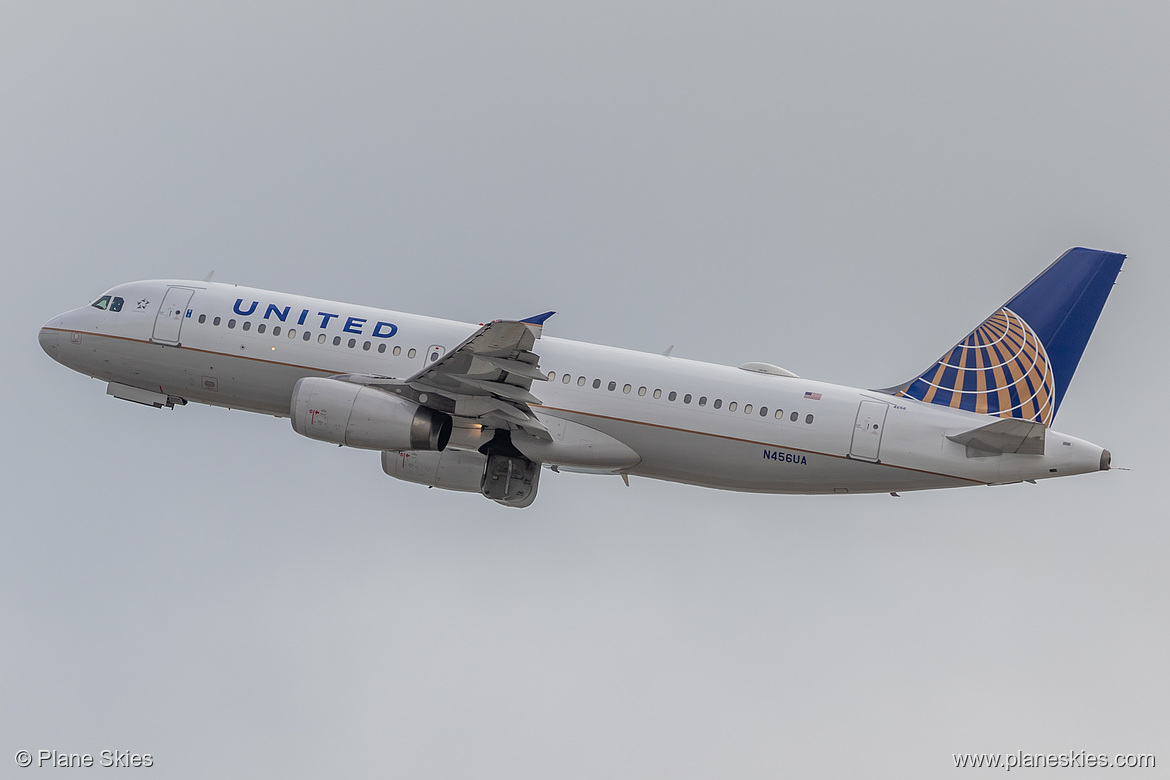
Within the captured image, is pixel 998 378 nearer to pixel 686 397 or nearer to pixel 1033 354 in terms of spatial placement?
pixel 1033 354

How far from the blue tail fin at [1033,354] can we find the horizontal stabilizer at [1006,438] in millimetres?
1841

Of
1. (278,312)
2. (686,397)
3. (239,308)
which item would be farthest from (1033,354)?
(239,308)

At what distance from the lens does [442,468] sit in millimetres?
39938

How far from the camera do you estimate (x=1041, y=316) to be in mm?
37344

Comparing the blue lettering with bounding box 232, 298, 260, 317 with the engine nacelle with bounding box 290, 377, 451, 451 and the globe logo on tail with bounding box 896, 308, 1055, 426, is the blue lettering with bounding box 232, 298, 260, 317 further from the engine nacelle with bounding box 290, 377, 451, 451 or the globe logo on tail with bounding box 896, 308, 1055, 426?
the globe logo on tail with bounding box 896, 308, 1055, 426

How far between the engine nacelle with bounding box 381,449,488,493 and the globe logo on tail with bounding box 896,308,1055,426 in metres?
12.4

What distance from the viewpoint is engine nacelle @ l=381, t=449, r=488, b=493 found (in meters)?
39.8

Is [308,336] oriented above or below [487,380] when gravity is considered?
above

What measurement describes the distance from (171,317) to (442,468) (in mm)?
9360

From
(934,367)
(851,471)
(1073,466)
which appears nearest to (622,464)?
(851,471)

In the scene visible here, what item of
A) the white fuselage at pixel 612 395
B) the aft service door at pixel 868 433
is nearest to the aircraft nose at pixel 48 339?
the white fuselage at pixel 612 395

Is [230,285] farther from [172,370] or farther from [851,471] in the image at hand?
[851,471]

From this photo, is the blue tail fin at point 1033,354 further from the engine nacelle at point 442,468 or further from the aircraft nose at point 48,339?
the aircraft nose at point 48,339

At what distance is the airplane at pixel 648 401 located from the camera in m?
35.6
